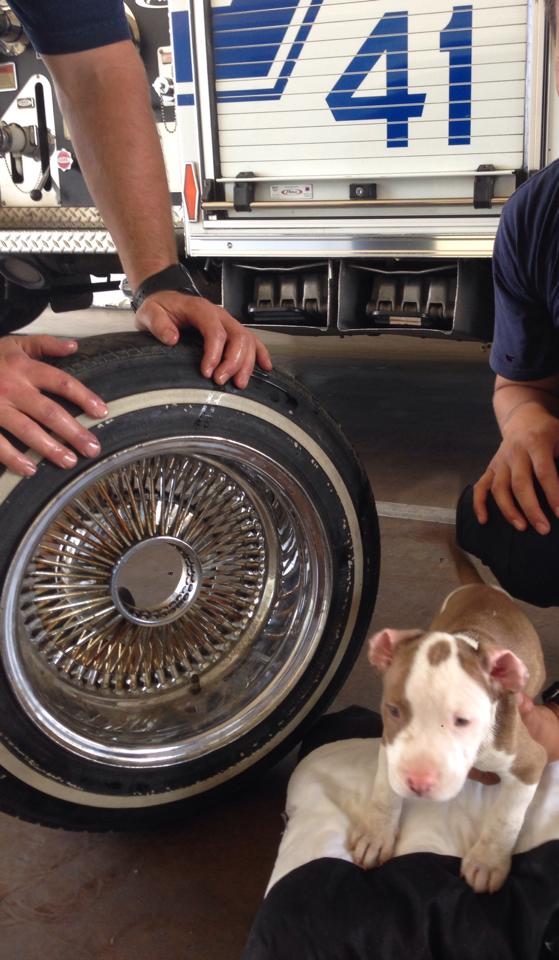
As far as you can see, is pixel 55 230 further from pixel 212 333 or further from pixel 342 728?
pixel 342 728

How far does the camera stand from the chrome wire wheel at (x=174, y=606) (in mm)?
1433

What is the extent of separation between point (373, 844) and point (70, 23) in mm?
1483

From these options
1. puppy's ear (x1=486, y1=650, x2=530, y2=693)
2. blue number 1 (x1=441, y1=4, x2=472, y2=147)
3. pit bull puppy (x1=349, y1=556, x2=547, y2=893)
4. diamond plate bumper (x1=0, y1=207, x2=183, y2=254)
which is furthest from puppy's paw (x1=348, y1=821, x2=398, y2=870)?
diamond plate bumper (x1=0, y1=207, x2=183, y2=254)

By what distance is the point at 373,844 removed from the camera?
4.12 feet

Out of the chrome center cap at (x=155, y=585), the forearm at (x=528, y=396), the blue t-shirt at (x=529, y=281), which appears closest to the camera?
the chrome center cap at (x=155, y=585)

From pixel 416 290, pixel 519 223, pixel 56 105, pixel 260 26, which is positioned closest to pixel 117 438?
pixel 519 223

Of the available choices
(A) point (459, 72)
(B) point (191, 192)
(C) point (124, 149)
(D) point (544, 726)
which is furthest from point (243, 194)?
(D) point (544, 726)

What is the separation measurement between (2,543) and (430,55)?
231 centimetres

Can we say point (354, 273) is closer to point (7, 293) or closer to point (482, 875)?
point (7, 293)

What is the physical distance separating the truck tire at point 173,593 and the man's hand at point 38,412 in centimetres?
3

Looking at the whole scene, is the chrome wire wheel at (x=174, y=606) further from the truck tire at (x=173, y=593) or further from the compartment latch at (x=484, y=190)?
the compartment latch at (x=484, y=190)

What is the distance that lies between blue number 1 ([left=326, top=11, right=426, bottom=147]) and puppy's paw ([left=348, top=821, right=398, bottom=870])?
2338 millimetres

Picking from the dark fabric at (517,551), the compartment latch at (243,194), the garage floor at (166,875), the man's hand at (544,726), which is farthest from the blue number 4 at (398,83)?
the man's hand at (544,726)

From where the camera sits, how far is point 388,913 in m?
1.15
